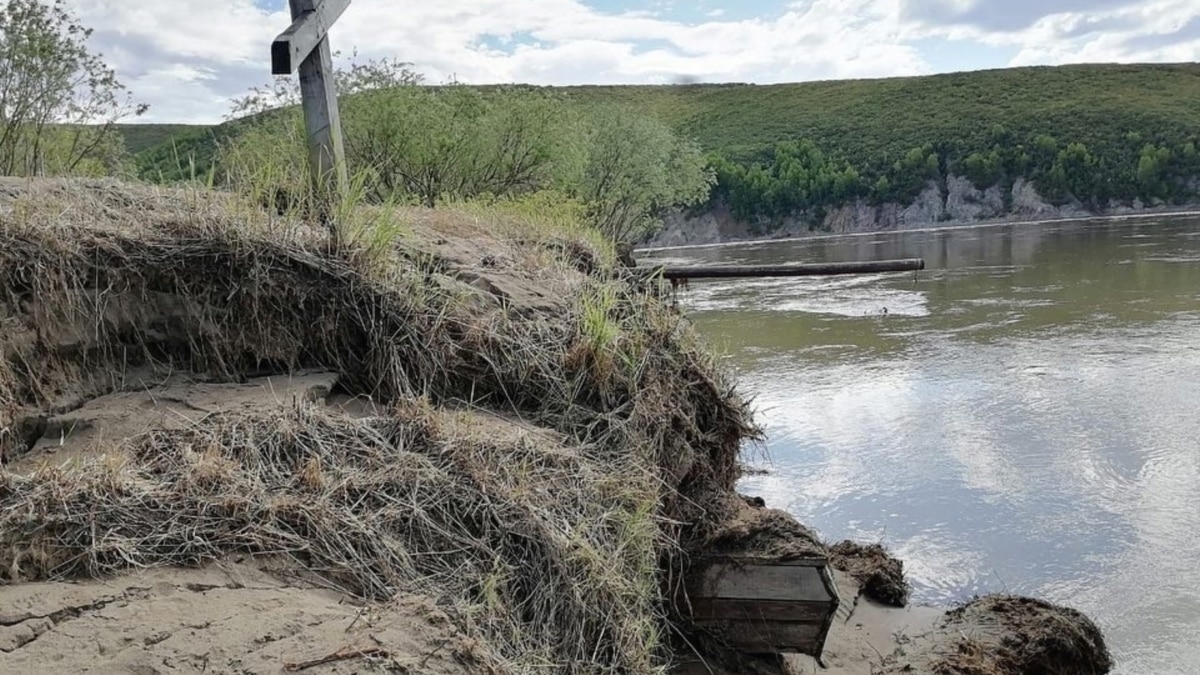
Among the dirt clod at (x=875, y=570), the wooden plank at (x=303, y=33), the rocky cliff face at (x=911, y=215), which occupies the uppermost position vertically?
the wooden plank at (x=303, y=33)

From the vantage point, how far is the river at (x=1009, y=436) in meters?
8.93

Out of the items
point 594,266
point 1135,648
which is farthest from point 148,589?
point 1135,648

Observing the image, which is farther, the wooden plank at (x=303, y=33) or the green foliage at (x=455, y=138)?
the green foliage at (x=455, y=138)

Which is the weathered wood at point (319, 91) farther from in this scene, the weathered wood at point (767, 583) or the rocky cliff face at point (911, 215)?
the rocky cliff face at point (911, 215)

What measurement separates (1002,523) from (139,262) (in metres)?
9.36

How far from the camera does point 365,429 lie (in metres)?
3.91

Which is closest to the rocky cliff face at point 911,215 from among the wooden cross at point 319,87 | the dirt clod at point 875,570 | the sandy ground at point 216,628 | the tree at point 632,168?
the tree at point 632,168

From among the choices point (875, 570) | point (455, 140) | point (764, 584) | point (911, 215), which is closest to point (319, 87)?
point (764, 584)

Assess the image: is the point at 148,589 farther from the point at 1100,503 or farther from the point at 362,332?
the point at 1100,503

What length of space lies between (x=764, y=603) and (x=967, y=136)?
83.3 m

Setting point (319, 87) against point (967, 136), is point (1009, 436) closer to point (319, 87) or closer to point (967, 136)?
point (319, 87)

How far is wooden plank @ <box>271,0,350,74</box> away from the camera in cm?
512

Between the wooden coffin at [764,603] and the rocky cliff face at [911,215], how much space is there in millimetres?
64455

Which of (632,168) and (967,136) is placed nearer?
(632,168)
